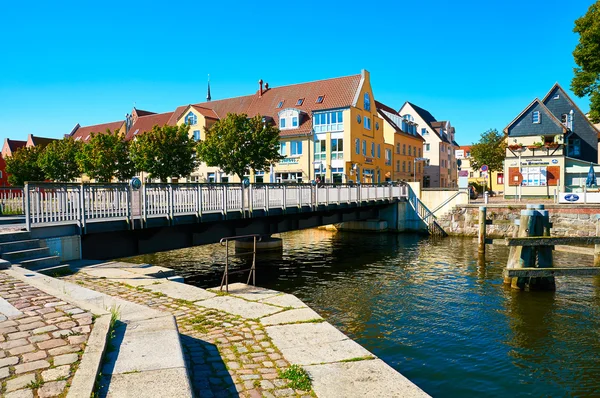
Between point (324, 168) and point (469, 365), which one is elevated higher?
point (324, 168)

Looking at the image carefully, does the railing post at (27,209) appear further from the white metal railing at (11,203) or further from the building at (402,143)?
the building at (402,143)

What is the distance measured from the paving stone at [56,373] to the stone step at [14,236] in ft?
24.8

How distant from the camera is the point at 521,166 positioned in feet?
133

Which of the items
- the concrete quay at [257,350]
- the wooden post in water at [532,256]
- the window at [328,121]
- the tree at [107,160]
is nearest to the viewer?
the concrete quay at [257,350]

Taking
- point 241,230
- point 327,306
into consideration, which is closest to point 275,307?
point 327,306

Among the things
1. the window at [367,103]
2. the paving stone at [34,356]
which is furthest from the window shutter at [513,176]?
the paving stone at [34,356]

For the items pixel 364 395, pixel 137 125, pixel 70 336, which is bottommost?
pixel 364 395

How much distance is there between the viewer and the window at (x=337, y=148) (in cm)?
4429

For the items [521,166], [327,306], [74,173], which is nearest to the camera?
[327,306]

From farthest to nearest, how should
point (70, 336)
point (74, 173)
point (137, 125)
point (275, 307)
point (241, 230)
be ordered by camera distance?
point (137, 125)
point (74, 173)
point (241, 230)
point (275, 307)
point (70, 336)

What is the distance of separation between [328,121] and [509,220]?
2110 cm

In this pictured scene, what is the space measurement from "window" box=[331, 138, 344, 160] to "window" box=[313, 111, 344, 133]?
115 centimetres

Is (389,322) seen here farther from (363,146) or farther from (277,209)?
(363,146)

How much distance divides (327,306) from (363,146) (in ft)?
117
